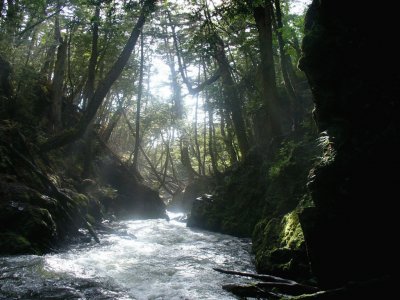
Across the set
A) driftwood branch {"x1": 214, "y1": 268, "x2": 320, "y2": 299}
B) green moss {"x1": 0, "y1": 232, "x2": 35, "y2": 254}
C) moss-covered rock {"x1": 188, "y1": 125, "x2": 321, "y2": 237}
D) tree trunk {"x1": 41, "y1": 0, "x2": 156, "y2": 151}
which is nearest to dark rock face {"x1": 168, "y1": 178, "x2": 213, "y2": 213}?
moss-covered rock {"x1": 188, "y1": 125, "x2": 321, "y2": 237}

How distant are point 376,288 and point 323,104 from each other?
314 cm

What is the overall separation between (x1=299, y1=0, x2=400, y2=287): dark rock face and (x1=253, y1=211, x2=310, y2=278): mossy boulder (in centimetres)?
116

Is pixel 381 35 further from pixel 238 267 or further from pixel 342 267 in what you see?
pixel 238 267

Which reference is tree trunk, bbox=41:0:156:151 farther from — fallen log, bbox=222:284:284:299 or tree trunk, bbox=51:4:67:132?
fallen log, bbox=222:284:284:299

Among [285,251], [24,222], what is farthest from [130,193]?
[285,251]

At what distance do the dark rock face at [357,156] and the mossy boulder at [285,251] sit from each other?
1.16 metres

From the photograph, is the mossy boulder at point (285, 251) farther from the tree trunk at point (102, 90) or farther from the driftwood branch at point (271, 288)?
the tree trunk at point (102, 90)

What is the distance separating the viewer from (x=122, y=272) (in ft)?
23.0

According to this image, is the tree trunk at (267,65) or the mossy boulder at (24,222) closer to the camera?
the mossy boulder at (24,222)

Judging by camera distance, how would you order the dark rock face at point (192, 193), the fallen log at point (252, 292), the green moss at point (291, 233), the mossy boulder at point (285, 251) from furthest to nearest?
the dark rock face at point (192, 193)
the green moss at point (291, 233)
the mossy boulder at point (285, 251)
the fallen log at point (252, 292)

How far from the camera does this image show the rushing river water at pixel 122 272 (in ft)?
18.3

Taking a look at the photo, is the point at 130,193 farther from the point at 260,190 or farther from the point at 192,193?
the point at 260,190

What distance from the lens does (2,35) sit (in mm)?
14922

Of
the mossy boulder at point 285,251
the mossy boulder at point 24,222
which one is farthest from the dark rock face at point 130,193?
the mossy boulder at point 285,251
